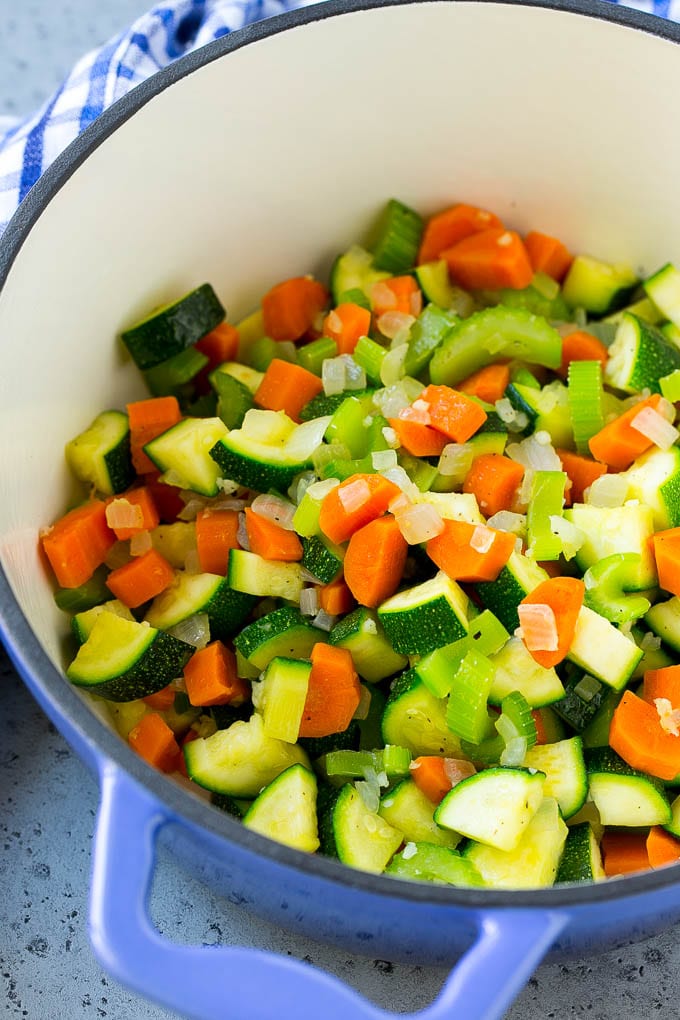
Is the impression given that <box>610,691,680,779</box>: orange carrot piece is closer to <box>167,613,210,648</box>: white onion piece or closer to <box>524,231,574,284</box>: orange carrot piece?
<box>167,613,210,648</box>: white onion piece

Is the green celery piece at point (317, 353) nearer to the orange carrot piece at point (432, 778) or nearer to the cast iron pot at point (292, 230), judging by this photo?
the cast iron pot at point (292, 230)

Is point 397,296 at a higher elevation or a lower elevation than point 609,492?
higher

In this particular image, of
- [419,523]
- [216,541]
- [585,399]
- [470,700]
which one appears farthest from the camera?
[585,399]

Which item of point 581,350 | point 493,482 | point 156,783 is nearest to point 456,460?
point 493,482

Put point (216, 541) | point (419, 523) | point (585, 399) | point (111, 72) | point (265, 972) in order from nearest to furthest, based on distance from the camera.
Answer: point (265, 972), point (419, 523), point (216, 541), point (585, 399), point (111, 72)

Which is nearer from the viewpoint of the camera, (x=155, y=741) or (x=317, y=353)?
(x=155, y=741)

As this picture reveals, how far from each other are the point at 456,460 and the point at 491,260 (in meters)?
0.47

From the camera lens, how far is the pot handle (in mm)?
1128

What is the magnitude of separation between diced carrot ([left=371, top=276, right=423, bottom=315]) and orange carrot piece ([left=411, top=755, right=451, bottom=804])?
860mm

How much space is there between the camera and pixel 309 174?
2.03 metres

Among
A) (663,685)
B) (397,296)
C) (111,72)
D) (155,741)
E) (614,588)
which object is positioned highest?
(111,72)

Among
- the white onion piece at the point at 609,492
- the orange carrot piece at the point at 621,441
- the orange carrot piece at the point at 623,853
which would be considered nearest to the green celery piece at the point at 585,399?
the orange carrot piece at the point at 621,441

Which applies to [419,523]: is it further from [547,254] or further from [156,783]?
[547,254]

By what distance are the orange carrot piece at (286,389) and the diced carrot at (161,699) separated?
20.9 inches
